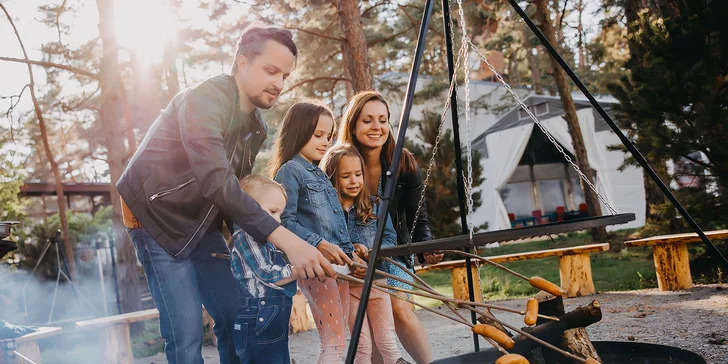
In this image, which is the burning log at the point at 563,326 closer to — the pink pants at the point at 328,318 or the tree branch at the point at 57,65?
the pink pants at the point at 328,318

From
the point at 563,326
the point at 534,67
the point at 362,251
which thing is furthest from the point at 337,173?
the point at 534,67

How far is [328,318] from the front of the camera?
263 centimetres

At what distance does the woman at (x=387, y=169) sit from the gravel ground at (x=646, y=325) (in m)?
1.12

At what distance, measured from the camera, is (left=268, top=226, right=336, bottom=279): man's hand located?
1869mm

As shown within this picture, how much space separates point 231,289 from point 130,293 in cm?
694

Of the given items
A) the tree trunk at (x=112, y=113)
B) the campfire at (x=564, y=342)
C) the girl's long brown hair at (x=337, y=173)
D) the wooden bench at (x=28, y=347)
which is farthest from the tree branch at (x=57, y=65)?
the campfire at (x=564, y=342)

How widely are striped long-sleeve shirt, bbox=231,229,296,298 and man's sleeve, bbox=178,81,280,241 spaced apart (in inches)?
16.5

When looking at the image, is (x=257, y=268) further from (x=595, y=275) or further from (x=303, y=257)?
(x=595, y=275)

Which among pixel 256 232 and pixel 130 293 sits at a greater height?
pixel 256 232

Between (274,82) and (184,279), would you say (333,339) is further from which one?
(274,82)

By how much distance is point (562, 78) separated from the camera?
9734 mm

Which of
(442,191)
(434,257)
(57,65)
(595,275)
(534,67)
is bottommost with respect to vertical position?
(595,275)

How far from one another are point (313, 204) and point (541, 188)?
18.2 metres

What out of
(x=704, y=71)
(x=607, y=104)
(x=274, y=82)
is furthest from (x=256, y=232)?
(x=607, y=104)
